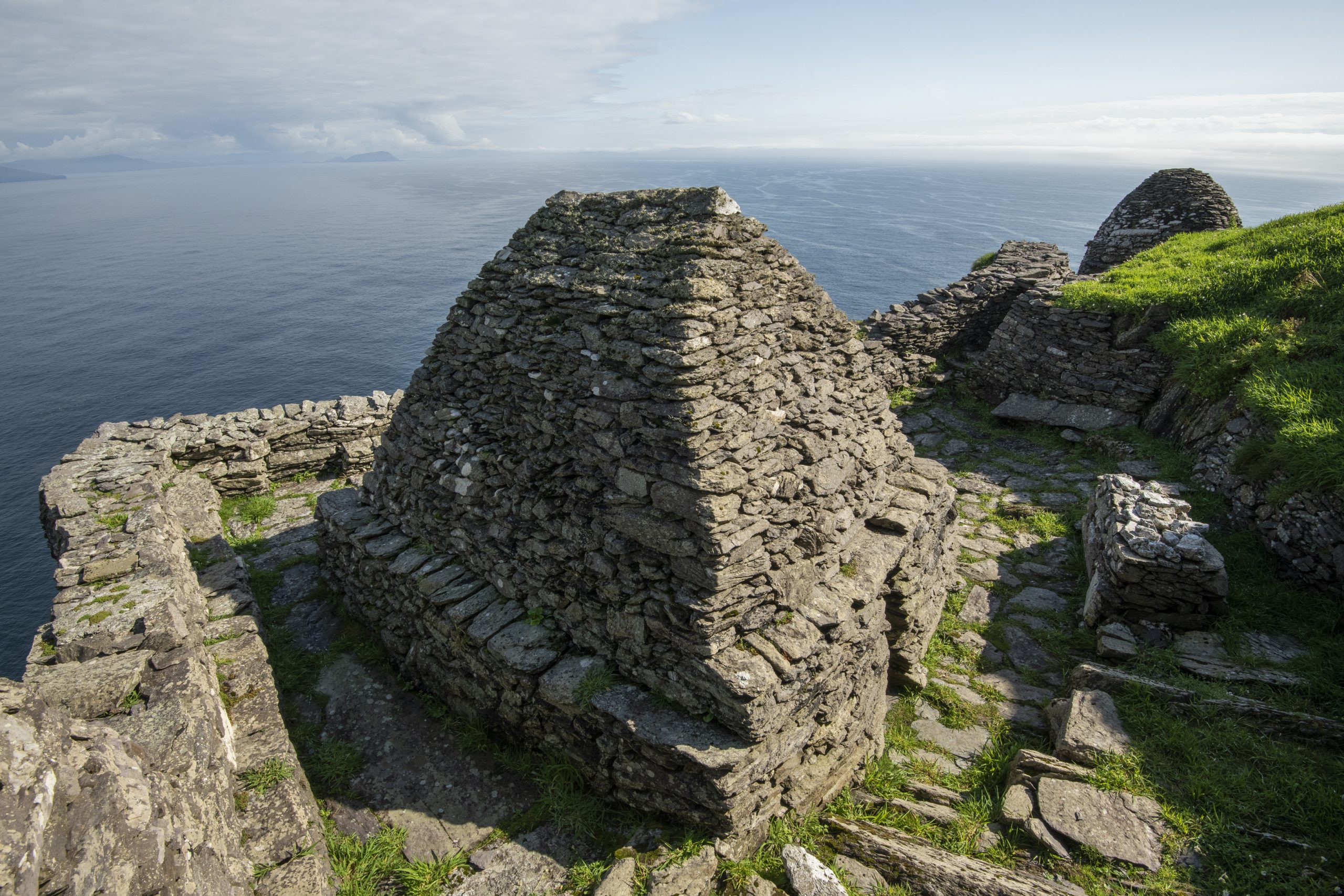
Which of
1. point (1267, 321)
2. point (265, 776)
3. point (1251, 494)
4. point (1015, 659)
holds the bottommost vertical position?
point (1015, 659)

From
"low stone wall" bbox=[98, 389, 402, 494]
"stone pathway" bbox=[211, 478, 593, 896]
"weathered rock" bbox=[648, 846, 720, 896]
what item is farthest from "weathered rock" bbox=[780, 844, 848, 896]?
"low stone wall" bbox=[98, 389, 402, 494]

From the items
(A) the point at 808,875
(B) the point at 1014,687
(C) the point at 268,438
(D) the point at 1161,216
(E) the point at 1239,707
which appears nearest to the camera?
(A) the point at 808,875

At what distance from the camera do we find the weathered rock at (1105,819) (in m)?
5.82

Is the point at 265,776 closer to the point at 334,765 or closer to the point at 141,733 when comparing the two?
the point at 334,765

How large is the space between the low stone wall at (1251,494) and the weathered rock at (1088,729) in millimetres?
4269

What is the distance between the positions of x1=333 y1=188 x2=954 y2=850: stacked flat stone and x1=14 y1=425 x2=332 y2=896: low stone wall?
2.24 metres

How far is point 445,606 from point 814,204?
118m

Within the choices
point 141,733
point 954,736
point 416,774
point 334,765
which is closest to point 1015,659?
point 954,736

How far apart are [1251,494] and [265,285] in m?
77.5

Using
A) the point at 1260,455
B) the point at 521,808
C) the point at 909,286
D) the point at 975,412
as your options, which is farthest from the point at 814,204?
the point at 521,808

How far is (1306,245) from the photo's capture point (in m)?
14.7

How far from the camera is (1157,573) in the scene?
8.62m

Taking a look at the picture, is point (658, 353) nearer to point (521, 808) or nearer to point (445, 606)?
point (445, 606)

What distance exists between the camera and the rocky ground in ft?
19.3
